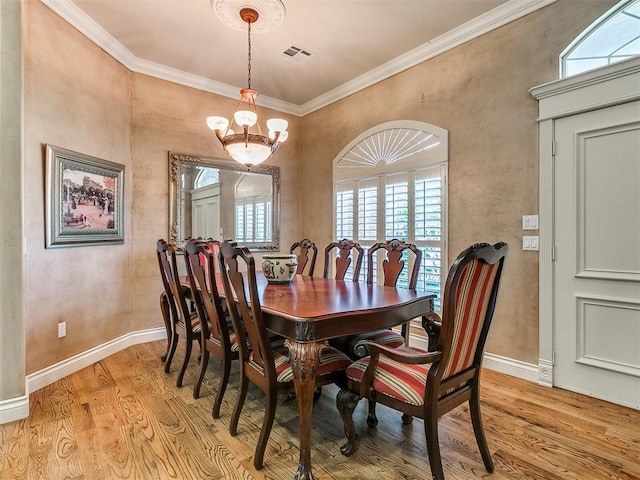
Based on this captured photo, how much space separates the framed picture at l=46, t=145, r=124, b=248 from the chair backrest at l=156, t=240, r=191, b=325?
32.9 inches

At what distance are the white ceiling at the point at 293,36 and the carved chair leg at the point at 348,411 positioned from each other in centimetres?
280

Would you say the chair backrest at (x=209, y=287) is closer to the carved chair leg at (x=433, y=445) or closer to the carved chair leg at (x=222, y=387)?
the carved chair leg at (x=222, y=387)

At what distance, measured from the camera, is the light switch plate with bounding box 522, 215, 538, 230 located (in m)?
2.64

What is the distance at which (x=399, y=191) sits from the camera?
3.66m

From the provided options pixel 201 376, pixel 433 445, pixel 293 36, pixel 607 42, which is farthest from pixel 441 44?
pixel 201 376

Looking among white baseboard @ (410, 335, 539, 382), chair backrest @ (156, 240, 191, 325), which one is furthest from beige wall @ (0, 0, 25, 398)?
white baseboard @ (410, 335, 539, 382)

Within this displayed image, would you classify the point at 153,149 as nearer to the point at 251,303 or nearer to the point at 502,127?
the point at 251,303

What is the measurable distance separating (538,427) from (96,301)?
12.0ft

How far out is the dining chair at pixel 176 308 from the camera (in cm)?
262

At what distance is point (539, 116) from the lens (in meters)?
2.60

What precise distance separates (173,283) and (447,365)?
2115 mm

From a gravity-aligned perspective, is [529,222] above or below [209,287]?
above

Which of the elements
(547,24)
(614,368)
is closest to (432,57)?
(547,24)

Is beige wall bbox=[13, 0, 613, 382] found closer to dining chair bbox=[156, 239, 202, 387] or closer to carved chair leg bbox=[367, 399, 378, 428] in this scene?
dining chair bbox=[156, 239, 202, 387]
